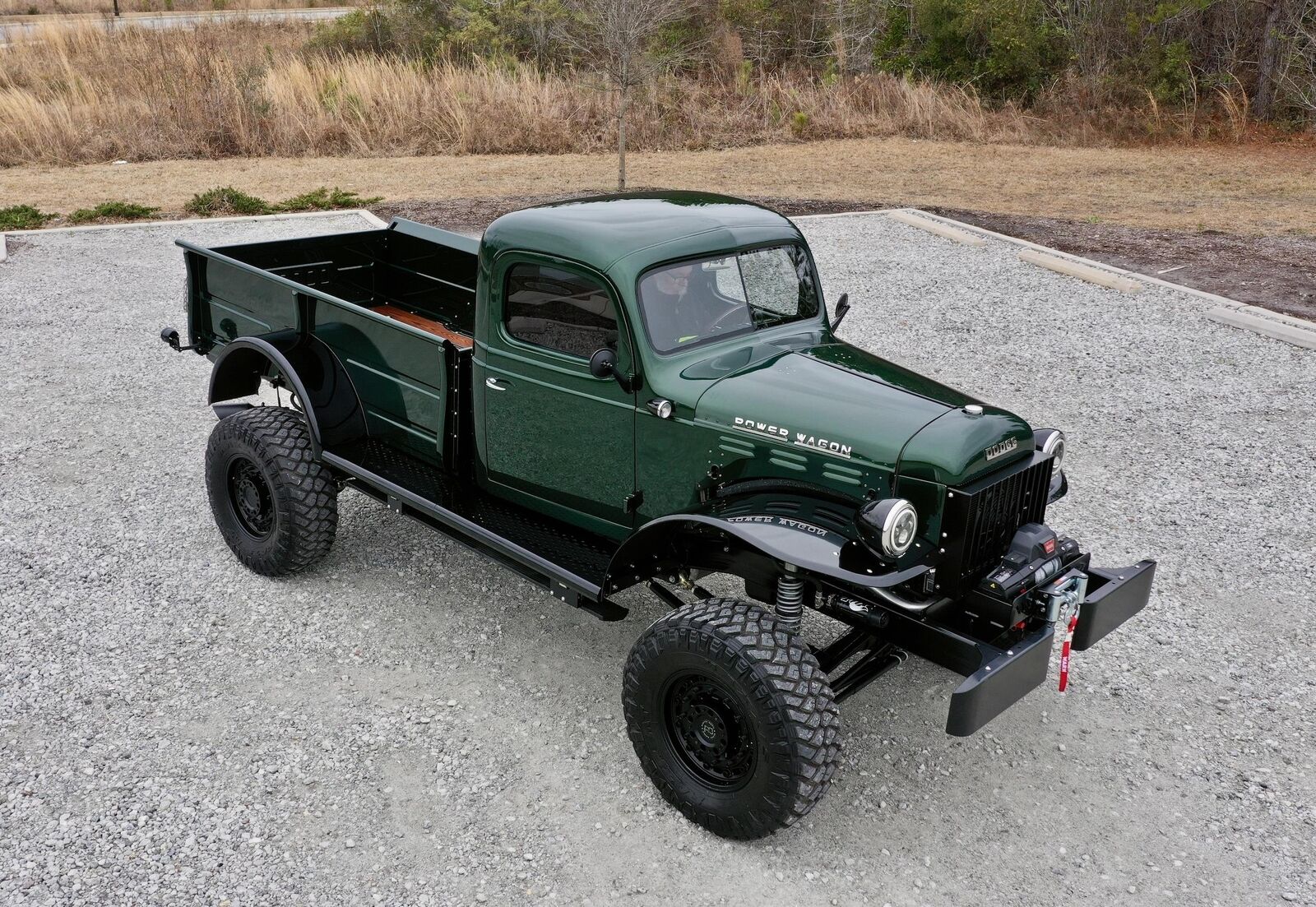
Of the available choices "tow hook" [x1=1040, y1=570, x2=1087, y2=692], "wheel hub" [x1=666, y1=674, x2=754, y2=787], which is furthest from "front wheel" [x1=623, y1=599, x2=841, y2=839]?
"tow hook" [x1=1040, y1=570, x2=1087, y2=692]

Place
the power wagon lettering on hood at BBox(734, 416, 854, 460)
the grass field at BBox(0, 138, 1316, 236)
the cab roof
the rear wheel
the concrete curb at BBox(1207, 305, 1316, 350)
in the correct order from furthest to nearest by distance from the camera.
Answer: the grass field at BBox(0, 138, 1316, 236)
the concrete curb at BBox(1207, 305, 1316, 350)
the rear wheel
the cab roof
the power wagon lettering on hood at BBox(734, 416, 854, 460)

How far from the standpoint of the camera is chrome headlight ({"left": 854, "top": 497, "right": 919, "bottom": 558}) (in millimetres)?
3658

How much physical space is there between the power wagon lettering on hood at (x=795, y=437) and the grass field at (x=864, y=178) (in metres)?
11.8

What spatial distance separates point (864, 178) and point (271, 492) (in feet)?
44.0

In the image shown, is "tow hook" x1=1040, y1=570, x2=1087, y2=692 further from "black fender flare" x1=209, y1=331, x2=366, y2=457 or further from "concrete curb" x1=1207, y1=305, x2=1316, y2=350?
"concrete curb" x1=1207, y1=305, x2=1316, y2=350

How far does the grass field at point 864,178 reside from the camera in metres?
14.9

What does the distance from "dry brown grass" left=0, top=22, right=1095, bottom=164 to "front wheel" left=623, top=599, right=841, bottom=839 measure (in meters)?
15.8

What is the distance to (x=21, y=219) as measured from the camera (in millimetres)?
13266

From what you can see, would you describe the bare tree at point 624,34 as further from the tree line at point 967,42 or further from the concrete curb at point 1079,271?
the concrete curb at point 1079,271

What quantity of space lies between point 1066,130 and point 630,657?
1902 cm

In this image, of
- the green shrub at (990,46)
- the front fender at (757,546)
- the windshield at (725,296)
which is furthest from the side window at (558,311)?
the green shrub at (990,46)

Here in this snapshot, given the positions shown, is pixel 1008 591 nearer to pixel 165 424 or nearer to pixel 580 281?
pixel 580 281

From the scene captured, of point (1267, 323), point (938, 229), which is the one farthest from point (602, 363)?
point (938, 229)

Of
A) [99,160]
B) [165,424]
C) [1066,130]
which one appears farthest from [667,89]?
[165,424]
